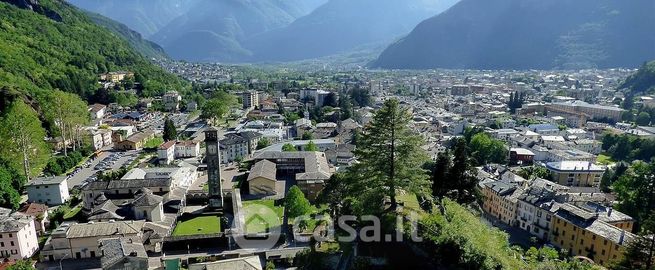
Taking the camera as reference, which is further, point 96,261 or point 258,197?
point 258,197

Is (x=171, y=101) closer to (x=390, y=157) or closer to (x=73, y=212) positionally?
(x=73, y=212)

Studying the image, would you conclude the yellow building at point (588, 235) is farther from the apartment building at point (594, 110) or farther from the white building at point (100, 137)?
the apartment building at point (594, 110)

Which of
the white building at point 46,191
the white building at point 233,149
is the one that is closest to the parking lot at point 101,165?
the white building at point 46,191

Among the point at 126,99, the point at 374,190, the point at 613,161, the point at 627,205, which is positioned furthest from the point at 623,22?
the point at 374,190

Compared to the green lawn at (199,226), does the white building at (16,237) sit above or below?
above

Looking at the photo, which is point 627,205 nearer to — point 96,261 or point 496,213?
point 496,213
